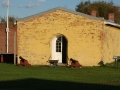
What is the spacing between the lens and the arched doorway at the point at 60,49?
33266 millimetres

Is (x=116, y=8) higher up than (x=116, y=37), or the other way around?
(x=116, y=8)

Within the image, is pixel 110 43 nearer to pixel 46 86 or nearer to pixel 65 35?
pixel 65 35

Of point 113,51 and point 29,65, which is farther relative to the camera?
point 113,51

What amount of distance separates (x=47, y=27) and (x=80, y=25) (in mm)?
3028

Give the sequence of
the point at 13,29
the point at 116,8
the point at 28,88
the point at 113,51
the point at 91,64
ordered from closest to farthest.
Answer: the point at 28,88
the point at 91,64
the point at 113,51
the point at 13,29
the point at 116,8

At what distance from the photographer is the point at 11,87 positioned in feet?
55.1

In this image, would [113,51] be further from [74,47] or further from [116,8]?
[116,8]

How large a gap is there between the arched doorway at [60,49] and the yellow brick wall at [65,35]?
2.05 feet

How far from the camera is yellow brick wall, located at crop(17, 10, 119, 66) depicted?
31500 mm

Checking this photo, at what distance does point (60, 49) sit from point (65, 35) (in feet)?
5.48

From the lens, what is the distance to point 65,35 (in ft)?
106

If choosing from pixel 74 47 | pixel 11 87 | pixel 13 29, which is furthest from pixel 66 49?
pixel 13 29

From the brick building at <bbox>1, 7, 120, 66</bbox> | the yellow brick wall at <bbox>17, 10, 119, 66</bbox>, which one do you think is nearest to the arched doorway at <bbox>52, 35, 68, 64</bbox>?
the brick building at <bbox>1, 7, 120, 66</bbox>

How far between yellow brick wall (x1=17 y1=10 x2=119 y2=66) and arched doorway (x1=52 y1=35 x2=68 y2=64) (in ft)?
2.05
